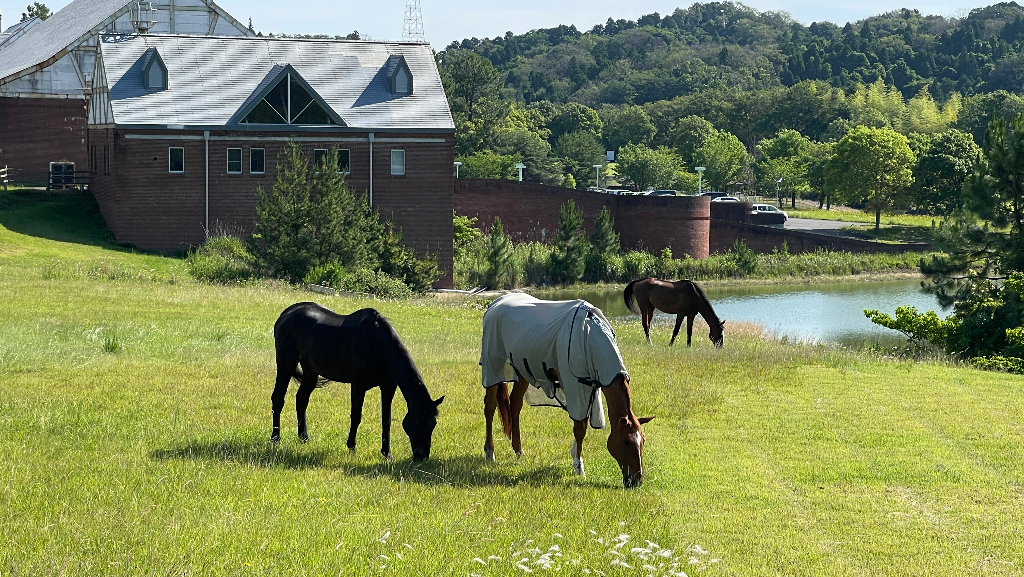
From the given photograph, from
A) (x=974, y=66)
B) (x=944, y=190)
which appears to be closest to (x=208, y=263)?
(x=944, y=190)

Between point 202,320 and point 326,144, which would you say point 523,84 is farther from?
point 202,320

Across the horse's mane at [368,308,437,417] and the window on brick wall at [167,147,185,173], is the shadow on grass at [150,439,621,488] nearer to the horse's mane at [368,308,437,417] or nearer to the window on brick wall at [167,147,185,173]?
the horse's mane at [368,308,437,417]

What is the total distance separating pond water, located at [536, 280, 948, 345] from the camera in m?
38.8

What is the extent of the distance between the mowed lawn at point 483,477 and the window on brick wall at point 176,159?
27196 mm

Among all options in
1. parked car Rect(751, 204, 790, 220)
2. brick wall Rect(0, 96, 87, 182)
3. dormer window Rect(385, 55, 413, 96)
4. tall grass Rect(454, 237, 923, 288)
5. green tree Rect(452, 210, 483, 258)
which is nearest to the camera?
dormer window Rect(385, 55, 413, 96)

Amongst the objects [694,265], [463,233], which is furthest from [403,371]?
[694,265]

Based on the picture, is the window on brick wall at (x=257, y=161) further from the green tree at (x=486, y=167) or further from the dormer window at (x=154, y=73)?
the green tree at (x=486, y=167)

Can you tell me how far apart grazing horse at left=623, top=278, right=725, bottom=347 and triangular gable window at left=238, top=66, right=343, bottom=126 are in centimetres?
2442

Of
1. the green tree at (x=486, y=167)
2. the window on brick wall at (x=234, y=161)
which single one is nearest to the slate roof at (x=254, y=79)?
the window on brick wall at (x=234, y=161)

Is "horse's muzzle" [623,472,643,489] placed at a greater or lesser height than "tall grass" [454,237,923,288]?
greater

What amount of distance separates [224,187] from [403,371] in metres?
37.9

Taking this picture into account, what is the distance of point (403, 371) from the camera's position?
37.4 feet

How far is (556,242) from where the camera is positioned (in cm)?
5894

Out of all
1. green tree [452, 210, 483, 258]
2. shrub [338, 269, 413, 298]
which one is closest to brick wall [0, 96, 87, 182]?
green tree [452, 210, 483, 258]
